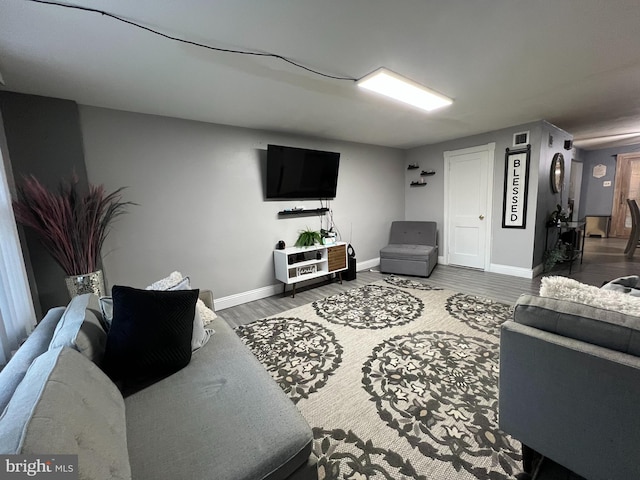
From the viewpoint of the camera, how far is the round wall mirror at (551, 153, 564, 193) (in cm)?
417

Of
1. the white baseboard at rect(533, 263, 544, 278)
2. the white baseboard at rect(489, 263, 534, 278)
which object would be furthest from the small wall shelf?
the white baseboard at rect(533, 263, 544, 278)

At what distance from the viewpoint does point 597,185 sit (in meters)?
7.13

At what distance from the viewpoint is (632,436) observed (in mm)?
949

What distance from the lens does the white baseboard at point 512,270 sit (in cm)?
407

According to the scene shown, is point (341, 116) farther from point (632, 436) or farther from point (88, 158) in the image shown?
point (632, 436)

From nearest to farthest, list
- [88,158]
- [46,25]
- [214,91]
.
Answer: [46,25] < [214,91] < [88,158]

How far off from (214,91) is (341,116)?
149 centimetres

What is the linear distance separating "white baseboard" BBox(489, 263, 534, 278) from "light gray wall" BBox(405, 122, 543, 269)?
1.8 inches

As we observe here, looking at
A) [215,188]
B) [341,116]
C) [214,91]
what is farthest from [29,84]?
[341,116]

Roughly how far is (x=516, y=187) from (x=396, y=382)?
3792 millimetres

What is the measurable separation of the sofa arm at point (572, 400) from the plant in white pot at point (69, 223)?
3016 millimetres

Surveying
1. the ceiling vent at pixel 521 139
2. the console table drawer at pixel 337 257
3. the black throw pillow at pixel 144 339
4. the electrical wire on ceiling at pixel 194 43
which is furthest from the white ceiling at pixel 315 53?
the console table drawer at pixel 337 257

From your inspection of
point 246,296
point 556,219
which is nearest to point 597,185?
point 556,219

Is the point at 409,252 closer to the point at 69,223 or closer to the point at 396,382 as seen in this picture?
the point at 396,382
